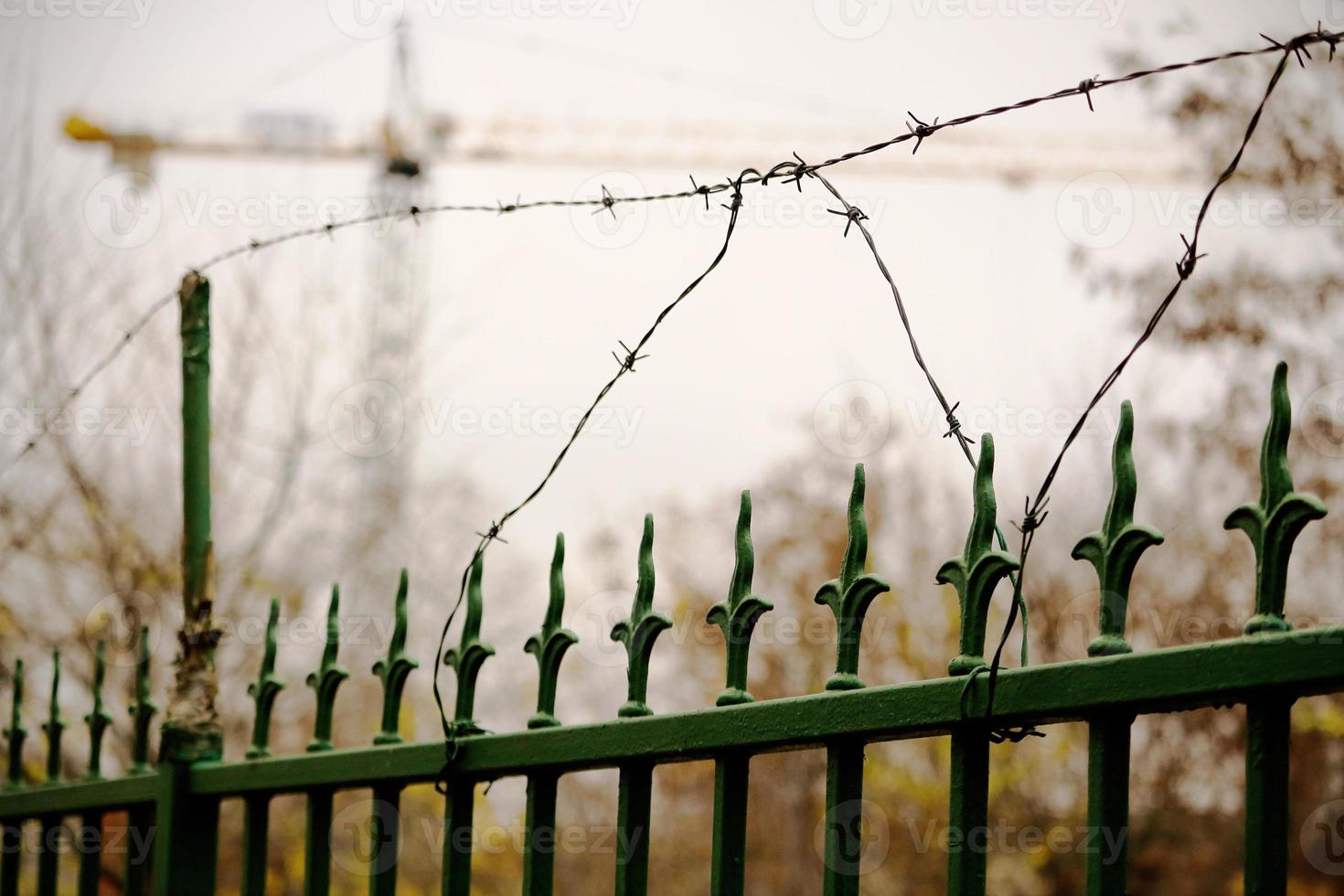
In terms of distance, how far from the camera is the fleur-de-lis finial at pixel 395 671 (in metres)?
2.20

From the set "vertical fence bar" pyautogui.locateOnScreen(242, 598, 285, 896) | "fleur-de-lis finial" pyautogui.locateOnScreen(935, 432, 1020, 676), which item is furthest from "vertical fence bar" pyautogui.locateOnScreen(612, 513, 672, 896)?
"vertical fence bar" pyautogui.locateOnScreen(242, 598, 285, 896)

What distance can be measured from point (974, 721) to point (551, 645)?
703 mm

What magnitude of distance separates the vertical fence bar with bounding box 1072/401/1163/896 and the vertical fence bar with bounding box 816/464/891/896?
267 millimetres

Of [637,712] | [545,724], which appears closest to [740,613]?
[637,712]

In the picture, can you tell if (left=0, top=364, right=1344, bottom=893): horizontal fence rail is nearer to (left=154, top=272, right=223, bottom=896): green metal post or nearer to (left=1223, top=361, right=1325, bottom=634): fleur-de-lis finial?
(left=1223, top=361, right=1325, bottom=634): fleur-de-lis finial

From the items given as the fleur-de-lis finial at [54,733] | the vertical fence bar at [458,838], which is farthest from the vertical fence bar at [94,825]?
the vertical fence bar at [458,838]

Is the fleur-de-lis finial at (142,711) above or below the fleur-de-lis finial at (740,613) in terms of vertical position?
below

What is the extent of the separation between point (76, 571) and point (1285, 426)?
30.7 feet

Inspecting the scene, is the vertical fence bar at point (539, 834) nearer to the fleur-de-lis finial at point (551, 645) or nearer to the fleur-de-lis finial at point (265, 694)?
the fleur-de-lis finial at point (551, 645)

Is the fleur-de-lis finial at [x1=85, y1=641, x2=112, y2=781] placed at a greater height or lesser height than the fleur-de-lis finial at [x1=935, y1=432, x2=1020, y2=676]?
lesser

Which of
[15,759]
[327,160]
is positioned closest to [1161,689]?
[15,759]

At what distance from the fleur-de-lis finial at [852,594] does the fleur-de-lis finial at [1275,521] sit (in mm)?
423

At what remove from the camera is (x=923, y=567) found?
53.0 feet

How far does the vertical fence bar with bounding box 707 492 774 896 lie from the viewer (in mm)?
1679
